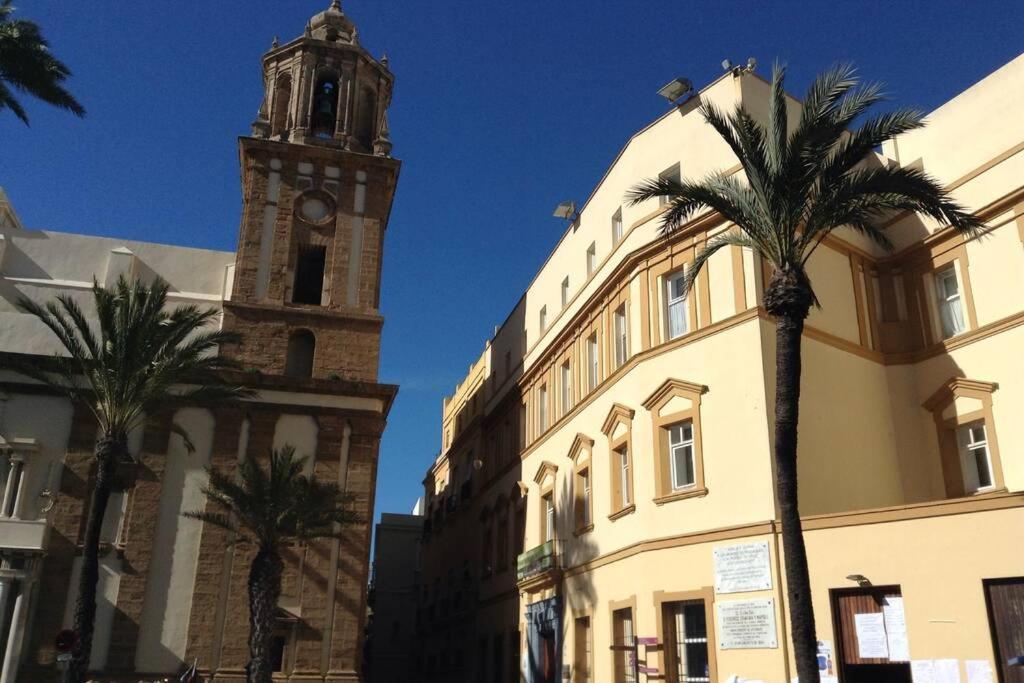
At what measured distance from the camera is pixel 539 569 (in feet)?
86.4

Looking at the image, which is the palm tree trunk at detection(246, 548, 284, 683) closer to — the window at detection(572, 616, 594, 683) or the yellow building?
the yellow building

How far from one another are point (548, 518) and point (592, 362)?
5311 mm

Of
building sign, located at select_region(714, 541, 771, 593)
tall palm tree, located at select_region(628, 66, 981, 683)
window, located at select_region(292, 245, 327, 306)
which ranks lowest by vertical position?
building sign, located at select_region(714, 541, 771, 593)

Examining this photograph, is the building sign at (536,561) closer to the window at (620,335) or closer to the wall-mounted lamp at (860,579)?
the window at (620,335)

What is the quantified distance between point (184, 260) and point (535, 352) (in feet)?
45.1

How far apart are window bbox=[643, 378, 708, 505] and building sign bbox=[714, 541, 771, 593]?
5.36 feet

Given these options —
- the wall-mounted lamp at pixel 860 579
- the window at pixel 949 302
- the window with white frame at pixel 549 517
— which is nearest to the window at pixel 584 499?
the window with white frame at pixel 549 517

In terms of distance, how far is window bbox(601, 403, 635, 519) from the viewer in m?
22.2

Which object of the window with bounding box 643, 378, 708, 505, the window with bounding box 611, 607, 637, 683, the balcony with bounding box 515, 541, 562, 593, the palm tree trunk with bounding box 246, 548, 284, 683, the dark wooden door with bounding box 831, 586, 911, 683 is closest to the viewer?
the dark wooden door with bounding box 831, 586, 911, 683

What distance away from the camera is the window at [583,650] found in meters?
22.9

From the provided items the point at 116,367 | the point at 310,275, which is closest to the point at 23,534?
the point at 116,367

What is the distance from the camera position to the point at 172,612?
26938 millimetres

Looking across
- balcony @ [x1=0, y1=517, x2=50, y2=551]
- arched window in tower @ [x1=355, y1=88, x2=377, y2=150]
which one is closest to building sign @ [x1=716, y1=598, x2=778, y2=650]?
balcony @ [x1=0, y1=517, x2=50, y2=551]

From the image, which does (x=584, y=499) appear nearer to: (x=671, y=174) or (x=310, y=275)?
(x=671, y=174)
